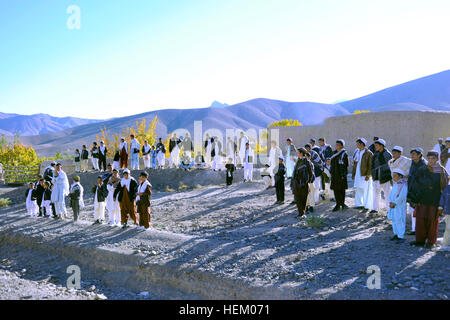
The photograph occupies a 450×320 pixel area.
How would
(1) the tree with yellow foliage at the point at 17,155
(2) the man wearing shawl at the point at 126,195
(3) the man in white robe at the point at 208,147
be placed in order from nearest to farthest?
(2) the man wearing shawl at the point at 126,195 → (3) the man in white robe at the point at 208,147 → (1) the tree with yellow foliage at the point at 17,155

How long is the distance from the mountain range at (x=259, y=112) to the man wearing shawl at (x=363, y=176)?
92.3 metres

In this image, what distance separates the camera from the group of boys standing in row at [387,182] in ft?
22.7

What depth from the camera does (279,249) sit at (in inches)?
295

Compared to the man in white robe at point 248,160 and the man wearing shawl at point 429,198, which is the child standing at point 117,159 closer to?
the man in white robe at point 248,160

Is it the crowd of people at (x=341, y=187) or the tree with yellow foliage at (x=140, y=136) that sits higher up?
the tree with yellow foliage at (x=140, y=136)

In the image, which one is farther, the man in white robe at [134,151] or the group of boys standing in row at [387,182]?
the man in white robe at [134,151]

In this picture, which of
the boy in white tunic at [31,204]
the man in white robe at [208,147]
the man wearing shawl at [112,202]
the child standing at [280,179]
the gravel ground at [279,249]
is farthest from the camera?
the man in white robe at [208,147]

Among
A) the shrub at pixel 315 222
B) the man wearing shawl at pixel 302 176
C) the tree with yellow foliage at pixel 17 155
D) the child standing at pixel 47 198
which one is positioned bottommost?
the shrub at pixel 315 222

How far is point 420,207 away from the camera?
707cm

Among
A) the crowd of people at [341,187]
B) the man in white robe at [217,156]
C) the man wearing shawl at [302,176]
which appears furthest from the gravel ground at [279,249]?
the man in white robe at [217,156]

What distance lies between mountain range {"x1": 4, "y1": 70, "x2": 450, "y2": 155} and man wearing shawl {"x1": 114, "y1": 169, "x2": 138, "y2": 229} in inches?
3541

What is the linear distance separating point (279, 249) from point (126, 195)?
4.04 meters

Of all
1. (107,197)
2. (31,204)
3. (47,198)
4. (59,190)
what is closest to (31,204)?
(31,204)
